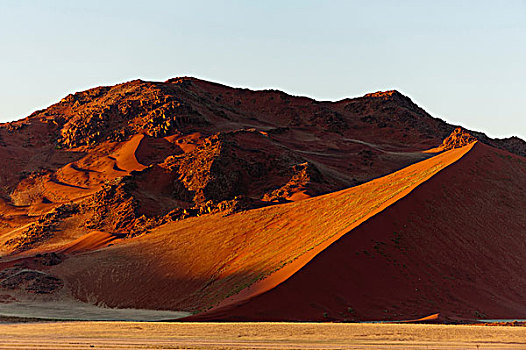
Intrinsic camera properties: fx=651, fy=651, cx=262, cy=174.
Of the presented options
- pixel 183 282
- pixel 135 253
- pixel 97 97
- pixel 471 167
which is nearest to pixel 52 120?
pixel 97 97

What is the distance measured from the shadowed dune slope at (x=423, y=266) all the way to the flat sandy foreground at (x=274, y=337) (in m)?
3.03

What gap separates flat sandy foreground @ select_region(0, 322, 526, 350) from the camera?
1560cm

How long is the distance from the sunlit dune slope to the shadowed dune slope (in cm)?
97

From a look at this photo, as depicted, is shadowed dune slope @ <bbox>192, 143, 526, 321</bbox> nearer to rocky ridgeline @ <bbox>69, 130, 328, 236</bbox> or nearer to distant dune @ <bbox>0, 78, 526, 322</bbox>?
distant dune @ <bbox>0, 78, 526, 322</bbox>

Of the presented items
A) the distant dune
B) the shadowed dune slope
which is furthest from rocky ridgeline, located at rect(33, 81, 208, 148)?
the shadowed dune slope

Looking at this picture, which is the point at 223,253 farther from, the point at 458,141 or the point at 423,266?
the point at 458,141

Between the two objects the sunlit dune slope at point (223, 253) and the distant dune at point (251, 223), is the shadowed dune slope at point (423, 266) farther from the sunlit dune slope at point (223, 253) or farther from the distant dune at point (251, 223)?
the sunlit dune slope at point (223, 253)

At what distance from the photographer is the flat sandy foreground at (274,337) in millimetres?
15602

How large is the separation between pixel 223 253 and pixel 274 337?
19836mm

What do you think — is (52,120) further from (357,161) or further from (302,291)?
(302,291)

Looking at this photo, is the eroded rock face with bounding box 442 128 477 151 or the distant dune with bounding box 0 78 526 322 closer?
the distant dune with bounding box 0 78 526 322

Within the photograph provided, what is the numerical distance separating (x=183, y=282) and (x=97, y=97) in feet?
279

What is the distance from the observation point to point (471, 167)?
3456 centimetres

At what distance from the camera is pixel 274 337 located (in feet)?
56.6
